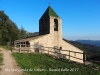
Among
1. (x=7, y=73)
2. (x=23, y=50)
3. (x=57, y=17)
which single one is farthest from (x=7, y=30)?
(x=7, y=73)

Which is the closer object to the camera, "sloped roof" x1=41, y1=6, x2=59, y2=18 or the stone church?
the stone church

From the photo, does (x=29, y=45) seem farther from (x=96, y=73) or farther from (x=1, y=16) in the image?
(x=1, y=16)

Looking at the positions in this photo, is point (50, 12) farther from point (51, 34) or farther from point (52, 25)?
point (51, 34)

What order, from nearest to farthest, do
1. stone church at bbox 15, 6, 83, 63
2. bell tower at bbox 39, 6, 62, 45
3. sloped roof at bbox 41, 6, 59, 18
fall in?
1. stone church at bbox 15, 6, 83, 63
2. bell tower at bbox 39, 6, 62, 45
3. sloped roof at bbox 41, 6, 59, 18

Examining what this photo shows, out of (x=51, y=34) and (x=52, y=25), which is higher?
(x=52, y=25)

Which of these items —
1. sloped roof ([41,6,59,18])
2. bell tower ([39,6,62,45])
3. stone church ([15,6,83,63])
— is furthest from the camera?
sloped roof ([41,6,59,18])

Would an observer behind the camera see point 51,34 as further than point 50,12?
No

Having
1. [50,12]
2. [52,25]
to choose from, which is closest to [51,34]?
[52,25]

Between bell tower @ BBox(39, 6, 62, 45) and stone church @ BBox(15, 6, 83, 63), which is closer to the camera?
stone church @ BBox(15, 6, 83, 63)

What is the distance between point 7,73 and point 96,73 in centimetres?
613

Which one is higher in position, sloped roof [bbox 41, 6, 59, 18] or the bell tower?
sloped roof [bbox 41, 6, 59, 18]

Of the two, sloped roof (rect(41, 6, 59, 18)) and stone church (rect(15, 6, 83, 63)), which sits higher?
sloped roof (rect(41, 6, 59, 18))

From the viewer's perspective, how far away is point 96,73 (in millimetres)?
11219

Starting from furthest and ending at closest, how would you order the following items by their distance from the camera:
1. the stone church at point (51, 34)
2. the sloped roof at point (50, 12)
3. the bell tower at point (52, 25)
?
the sloped roof at point (50, 12) < the bell tower at point (52, 25) < the stone church at point (51, 34)
